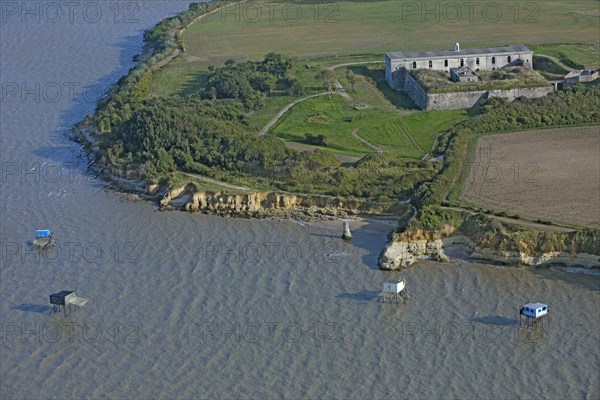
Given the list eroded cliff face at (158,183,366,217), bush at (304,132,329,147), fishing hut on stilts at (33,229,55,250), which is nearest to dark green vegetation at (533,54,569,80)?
bush at (304,132,329,147)

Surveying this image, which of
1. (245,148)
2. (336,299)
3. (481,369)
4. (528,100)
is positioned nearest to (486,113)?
(528,100)

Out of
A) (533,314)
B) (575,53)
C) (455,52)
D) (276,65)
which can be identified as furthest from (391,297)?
(575,53)

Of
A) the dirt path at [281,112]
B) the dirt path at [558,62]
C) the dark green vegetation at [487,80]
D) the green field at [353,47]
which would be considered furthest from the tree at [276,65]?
the dirt path at [558,62]

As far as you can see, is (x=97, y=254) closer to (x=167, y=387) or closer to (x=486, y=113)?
(x=167, y=387)

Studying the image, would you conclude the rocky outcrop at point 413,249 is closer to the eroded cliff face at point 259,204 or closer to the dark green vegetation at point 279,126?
the dark green vegetation at point 279,126

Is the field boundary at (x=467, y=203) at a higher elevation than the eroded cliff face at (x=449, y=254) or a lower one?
higher

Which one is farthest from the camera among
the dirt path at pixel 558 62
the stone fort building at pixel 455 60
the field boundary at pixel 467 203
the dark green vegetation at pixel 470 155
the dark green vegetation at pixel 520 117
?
the dirt path at pixel 558 62

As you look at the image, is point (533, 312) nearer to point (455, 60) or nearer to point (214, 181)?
point (214, 181)
